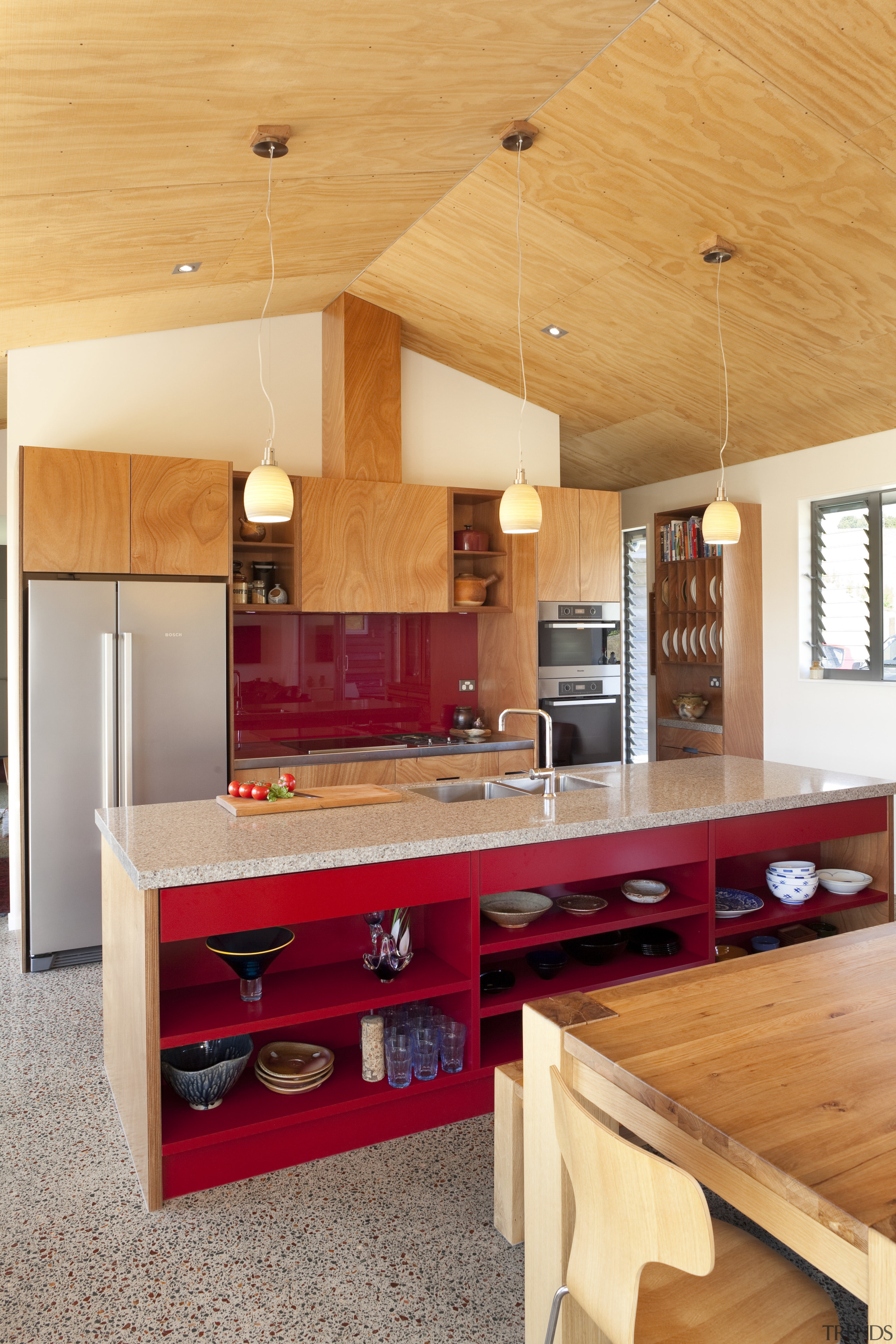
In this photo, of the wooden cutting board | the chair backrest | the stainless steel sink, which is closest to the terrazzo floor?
the chair backrest

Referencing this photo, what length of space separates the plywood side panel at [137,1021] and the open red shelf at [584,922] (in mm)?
932

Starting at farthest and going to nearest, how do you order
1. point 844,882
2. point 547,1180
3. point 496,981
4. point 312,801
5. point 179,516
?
1. point 179,516
2. point 844,882
3. point 312,801
4. point 496,981
5. point 547,1180

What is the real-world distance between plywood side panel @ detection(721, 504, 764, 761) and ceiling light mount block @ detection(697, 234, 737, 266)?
85.3 inches

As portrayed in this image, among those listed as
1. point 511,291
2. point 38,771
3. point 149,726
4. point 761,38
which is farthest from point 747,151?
point 38,771

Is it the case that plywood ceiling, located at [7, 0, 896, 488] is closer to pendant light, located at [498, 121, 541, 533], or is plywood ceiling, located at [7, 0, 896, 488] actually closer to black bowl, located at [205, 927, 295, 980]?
pendant light, located at [498, 121, 541, 533]

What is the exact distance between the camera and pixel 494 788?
138 inches

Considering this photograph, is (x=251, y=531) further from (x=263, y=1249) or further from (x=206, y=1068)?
(x=263, y=1249)

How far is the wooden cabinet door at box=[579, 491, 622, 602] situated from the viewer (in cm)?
552

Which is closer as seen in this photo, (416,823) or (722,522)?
(416,823)

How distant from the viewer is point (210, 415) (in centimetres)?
489

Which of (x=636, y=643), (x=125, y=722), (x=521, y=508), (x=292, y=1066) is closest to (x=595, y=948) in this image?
(x=292, y=1066)

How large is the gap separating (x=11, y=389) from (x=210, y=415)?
976 mm

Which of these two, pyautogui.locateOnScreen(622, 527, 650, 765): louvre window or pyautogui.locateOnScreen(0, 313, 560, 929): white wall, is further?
pyautogui.locateOnScreen(622, 527, 650, 765): louvre window

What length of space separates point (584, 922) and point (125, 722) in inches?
91.8
